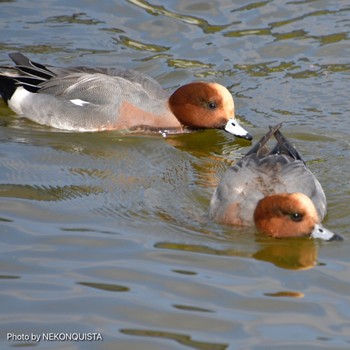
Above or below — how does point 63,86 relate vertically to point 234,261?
above

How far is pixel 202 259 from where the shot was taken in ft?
22.1

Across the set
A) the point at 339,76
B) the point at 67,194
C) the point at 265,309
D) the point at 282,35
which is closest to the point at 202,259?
the point at 265,309

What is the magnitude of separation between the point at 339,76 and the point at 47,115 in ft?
10.2

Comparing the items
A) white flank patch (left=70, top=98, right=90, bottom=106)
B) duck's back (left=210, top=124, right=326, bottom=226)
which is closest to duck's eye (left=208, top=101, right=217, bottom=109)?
white flank patch (left=70, top=98, right=90, bottom=106)

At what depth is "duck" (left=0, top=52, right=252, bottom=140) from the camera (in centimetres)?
977

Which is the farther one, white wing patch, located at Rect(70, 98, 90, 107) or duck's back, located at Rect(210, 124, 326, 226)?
white wing patch, located at Rect(70, 98, 90, 107)

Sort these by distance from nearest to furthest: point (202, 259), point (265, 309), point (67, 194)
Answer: point (265, 309), point (202, 259), point (67, 194)

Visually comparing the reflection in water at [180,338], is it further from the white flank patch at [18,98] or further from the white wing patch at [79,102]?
the white flank patch at [18,98]

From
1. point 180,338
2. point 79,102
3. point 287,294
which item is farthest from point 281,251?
point 79,102

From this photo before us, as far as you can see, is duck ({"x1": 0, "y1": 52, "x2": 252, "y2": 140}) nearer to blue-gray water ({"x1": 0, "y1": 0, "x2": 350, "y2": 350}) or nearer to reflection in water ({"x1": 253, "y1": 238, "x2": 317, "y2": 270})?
blue-gray water ({"x1": 0, "y1": 0, "x2": 350, "y2": 350})

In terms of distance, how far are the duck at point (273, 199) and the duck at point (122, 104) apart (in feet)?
5.95

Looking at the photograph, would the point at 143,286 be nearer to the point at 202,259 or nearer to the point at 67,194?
the point at 202,259

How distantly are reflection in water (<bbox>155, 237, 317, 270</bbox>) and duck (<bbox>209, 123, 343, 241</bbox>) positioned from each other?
7 centimetres

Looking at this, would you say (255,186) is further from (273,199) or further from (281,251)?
(281,251)
